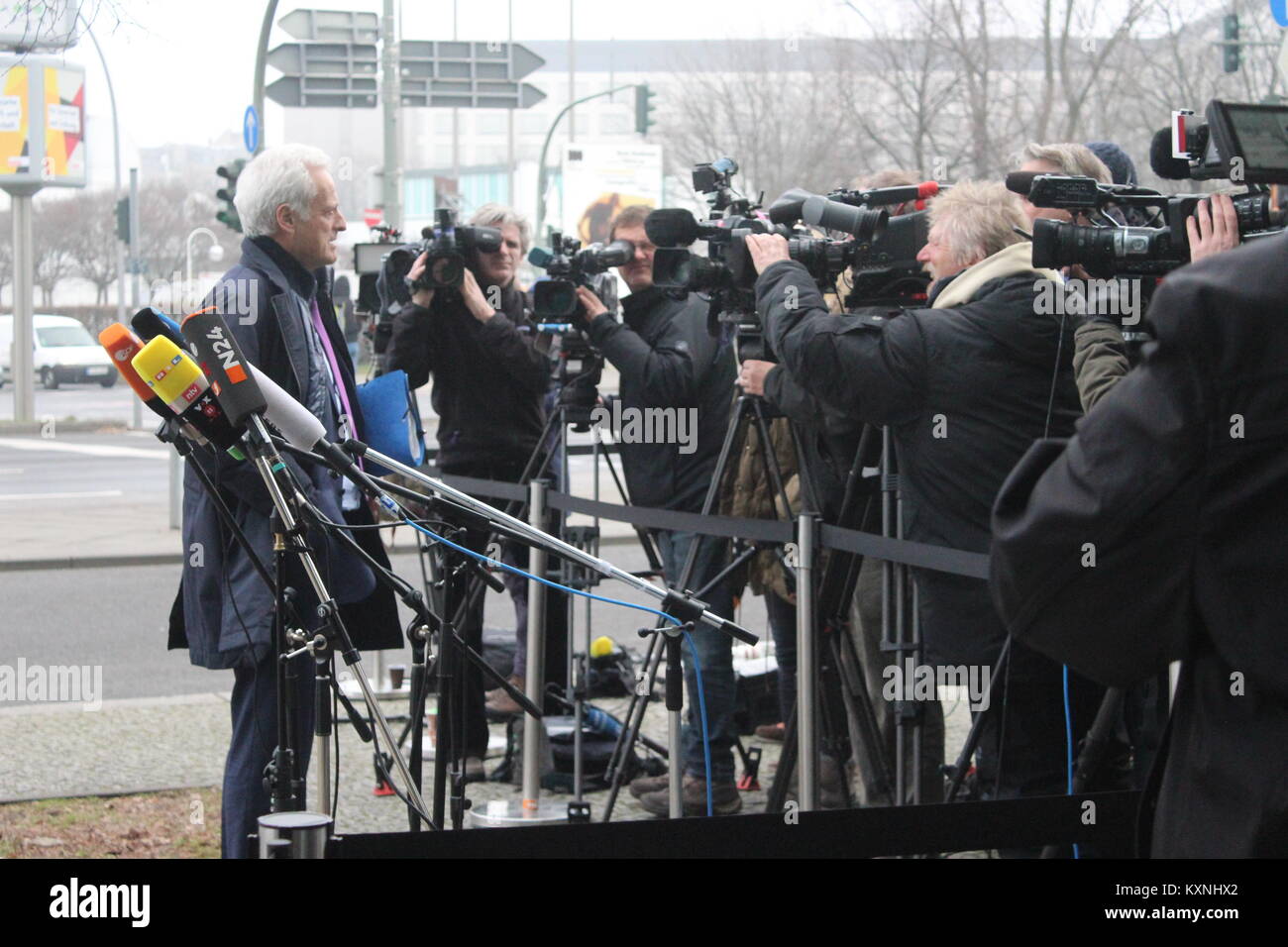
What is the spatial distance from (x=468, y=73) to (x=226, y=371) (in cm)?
1781

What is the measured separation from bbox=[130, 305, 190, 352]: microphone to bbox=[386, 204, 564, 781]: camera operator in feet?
8.88

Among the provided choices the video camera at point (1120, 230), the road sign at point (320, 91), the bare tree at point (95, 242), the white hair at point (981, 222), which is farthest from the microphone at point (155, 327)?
the bare tree at point (95, 242)

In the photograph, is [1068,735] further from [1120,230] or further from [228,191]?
[228,191]

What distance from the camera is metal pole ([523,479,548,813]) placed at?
217 inches

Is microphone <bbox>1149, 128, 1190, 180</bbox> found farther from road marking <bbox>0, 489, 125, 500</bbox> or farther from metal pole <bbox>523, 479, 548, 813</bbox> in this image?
road marking <bbox>0, 489, 125, 500</bbox>

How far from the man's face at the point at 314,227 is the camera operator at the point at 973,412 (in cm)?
130

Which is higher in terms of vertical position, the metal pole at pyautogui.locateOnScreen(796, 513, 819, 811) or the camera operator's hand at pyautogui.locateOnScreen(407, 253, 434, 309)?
the camera operator's hand at pyautogui.locateOnScreen(407, 253, 434, 309)

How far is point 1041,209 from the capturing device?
14.9 ft

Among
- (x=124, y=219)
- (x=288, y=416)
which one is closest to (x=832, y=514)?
(x=288, y=416)

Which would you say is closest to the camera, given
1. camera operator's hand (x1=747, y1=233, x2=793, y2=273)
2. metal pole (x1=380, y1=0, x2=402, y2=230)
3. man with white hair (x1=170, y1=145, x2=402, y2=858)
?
man with white hair (x1=170, y1=145, x2=402, y2=858)

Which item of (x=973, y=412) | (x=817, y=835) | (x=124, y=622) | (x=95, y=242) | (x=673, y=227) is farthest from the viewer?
(x=95, y=242)

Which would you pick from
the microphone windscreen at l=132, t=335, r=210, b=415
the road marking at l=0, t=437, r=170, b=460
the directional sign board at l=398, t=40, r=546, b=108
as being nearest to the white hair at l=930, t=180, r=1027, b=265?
the microphone windscreen at l=132, t=335, r=210, b=415

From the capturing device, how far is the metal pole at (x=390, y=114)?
16609mm
